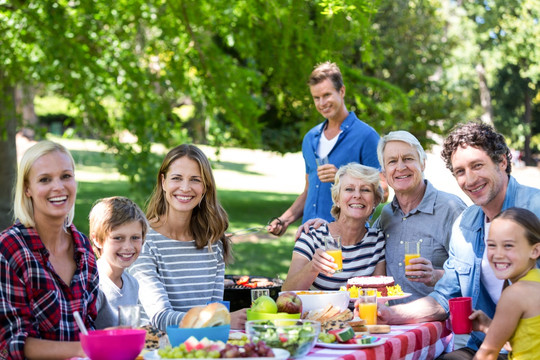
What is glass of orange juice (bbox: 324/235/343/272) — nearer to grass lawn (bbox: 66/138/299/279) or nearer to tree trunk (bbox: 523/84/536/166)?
grass lawn (bbox: 66/138/299/279)

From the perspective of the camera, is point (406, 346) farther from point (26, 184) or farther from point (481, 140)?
point (26, 184)

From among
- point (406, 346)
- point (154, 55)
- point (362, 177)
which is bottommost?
point (406, 346)

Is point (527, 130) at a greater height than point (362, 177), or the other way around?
point (527, 130)

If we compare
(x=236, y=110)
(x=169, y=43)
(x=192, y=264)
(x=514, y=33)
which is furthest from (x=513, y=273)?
(x=514, y=33)

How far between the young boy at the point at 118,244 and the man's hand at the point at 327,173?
1.78 meters

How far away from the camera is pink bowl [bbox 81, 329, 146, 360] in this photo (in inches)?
97.2

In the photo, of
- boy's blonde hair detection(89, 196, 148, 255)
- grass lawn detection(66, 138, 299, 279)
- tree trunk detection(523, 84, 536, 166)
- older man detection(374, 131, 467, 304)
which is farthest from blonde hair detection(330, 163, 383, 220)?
tree trunk detection(523, 84, 536, 166)

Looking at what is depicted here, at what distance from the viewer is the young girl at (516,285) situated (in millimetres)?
3068

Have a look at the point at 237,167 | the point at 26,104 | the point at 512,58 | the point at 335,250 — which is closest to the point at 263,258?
the point at 26,104

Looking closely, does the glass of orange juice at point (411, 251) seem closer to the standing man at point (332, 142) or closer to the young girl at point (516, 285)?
the young girl at point (516, 285)

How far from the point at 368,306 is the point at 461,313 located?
1.40 feet

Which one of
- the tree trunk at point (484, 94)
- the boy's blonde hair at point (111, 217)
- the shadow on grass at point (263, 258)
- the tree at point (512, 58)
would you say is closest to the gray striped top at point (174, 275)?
the boy's blonde hair at point (111, 217)

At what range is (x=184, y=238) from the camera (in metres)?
3.95

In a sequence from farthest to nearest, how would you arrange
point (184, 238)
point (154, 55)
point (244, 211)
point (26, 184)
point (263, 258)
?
point (244, 211) → point (263, 258) → point (154, 55) → point (184, 238) → point (26, 184)
